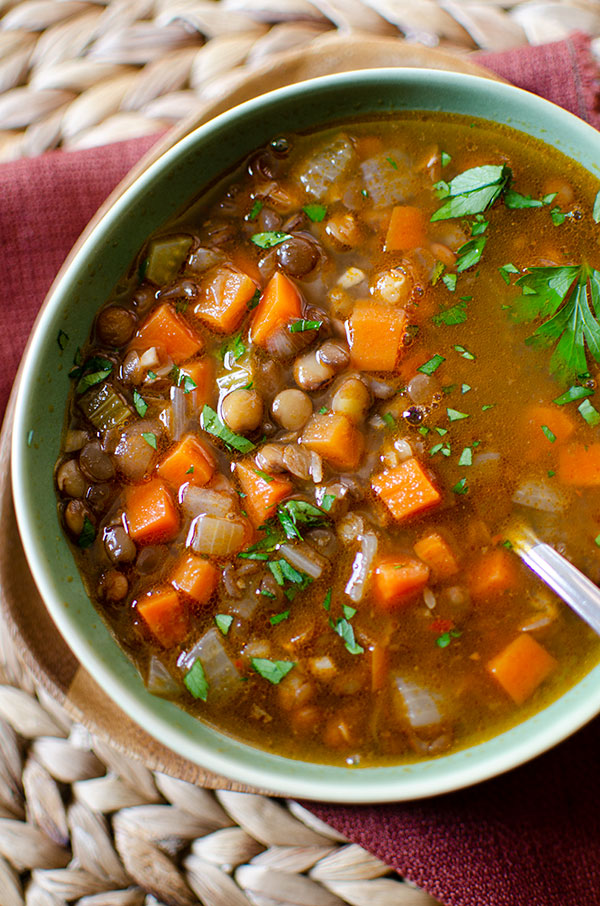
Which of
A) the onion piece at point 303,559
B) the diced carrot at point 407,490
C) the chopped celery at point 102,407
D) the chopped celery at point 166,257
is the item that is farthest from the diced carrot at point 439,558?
the chopped celery at point 166,257

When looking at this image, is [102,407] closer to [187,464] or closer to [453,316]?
[187,464]

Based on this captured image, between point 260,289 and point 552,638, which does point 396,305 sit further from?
point 552,638

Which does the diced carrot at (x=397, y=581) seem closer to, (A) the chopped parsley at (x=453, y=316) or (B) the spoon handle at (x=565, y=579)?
(B) the spoon handle at (x=565, y=579)

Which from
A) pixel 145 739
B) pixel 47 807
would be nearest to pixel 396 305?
pixel 145 739

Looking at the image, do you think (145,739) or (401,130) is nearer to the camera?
(145,739)

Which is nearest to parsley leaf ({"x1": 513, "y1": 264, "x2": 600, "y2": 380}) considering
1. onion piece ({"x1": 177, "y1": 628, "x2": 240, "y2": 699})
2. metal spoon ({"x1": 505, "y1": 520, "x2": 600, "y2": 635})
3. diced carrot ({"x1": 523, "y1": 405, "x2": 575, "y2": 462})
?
diced carrot ({"x1": 523, "y1": 405, "x2": 575, "y2": 462})
